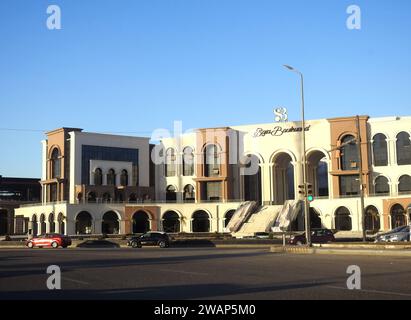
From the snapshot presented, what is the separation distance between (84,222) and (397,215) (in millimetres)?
40801

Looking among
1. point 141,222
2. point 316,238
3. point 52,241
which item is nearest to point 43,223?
point 141,222

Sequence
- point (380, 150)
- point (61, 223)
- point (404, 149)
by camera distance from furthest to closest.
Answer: point (61, 223)
point (380, 150)
point (404, 149)

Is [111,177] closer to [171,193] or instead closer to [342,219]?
[171,193]

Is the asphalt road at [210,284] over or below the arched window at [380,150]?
below

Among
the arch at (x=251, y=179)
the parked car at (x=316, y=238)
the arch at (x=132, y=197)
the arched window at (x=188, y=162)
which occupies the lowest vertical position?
the parked car at (x=316, y=238)

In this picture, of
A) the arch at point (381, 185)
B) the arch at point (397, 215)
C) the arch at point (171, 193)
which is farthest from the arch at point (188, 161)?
the arch at point (397, 215)

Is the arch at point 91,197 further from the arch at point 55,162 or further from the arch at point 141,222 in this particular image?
the arch at point 55,162

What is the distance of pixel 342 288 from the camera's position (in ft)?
42.9

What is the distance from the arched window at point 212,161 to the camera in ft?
263

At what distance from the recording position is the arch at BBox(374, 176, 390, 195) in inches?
2800

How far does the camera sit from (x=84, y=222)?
256 ft

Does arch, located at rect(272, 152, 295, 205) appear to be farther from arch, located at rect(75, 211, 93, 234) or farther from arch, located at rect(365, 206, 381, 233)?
arch, located at rect(75, 211, 93, 234)

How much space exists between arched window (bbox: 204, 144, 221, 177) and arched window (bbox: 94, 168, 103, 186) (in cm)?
1515

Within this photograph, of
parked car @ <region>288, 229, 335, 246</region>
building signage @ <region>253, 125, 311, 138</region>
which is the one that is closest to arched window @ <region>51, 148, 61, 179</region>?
building signage @ <region>253, 125, 311, 138</region>
